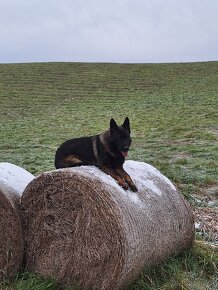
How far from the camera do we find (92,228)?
17.7 feet

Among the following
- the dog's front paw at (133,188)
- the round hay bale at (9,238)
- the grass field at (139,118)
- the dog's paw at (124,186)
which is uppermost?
the dog's paw at (124,186)

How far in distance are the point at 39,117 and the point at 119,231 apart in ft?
73.1

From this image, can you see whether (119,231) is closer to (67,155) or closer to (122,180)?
(122,180)

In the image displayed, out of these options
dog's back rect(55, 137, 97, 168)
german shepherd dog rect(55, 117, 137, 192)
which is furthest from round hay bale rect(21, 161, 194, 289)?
dog's back rect(55, 137, 97, 168)

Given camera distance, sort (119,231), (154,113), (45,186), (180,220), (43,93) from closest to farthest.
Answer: (119,231) < (45,186) < (180,220) < (154,113) < (43,93)

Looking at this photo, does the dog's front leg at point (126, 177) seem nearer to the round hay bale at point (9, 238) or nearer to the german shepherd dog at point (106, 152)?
the german shepherd dog at point (106, 152)

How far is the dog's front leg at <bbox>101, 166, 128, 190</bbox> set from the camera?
5.72 m

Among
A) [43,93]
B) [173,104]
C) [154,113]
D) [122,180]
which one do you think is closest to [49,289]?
[122,180]

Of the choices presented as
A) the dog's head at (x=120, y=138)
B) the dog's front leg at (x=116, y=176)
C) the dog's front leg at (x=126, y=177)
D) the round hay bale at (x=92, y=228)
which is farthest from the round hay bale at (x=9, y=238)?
the dog's head at (x=120, y=138)

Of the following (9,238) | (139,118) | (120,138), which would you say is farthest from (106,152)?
(139,118)

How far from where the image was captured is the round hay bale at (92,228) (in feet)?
17.2

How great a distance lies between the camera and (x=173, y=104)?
29.8 metres

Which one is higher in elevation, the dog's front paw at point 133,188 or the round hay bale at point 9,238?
the dog's front paw at point 133,188

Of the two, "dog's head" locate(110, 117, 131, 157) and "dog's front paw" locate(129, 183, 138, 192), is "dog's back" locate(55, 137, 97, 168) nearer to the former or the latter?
"dog's head" locate(110, 117, 131, 157)
